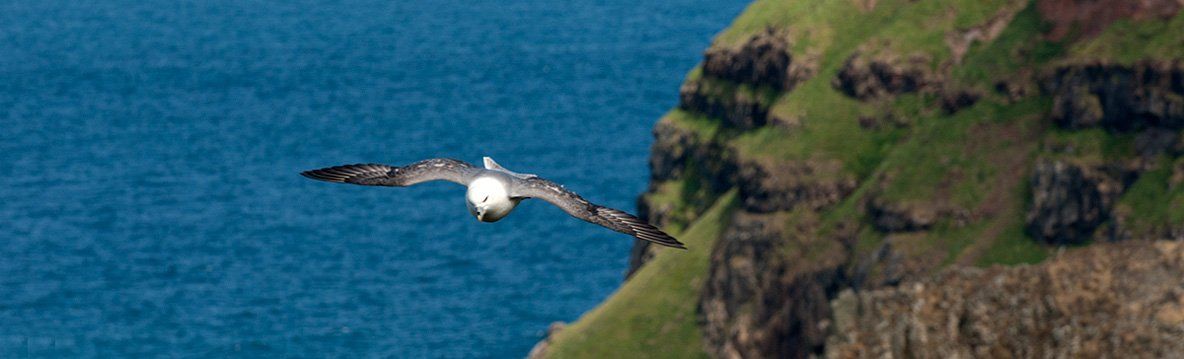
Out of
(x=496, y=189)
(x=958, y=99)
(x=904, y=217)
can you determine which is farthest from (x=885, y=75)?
(x=496, y=189)

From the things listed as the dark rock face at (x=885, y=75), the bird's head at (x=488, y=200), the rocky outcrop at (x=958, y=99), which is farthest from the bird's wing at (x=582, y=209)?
the dark rock face at (x=885, y=75)

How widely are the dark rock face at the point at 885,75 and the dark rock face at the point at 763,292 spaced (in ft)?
52.6

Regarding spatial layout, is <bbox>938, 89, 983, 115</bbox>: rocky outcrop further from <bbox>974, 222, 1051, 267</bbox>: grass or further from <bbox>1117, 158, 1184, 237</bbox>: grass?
<bbox>1117, 158, 1184, 237</bbox>: grass

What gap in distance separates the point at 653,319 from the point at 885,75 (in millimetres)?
28070

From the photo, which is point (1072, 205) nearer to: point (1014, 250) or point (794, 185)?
point (1014, 250)

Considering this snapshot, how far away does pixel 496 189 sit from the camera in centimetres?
6350

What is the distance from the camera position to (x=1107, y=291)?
13862 centimetres

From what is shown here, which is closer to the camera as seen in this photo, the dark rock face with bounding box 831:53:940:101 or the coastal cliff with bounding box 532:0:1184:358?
the coastal cliff with bounding box 532:0:1184:358

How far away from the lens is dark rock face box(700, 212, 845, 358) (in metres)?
176

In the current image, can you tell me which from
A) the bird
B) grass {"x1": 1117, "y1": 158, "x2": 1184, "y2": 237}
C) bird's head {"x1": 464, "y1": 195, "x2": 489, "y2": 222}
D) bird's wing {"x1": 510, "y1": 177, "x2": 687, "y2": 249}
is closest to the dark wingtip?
the bird

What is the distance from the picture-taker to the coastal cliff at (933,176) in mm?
167750

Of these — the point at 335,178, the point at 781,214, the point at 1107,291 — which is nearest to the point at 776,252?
the point at 781,214

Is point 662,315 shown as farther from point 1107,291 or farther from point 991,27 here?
point 1107,291

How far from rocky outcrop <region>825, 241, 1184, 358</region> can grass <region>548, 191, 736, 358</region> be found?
5021 cm
